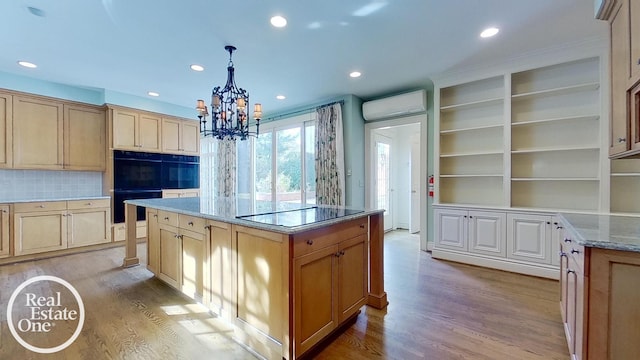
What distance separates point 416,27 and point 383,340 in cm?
281

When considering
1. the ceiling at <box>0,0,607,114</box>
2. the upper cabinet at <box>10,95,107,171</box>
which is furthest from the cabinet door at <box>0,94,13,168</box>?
the ceiling at <box>0,0,607,114</box>

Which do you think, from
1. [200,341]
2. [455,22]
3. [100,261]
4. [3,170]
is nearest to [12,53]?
[3,170]

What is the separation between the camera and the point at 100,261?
384 centimetres

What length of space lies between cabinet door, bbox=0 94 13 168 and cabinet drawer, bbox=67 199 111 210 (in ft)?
3.00

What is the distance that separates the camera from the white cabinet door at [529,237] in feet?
10.4

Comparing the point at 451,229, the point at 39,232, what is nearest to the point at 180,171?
the point at 39,232

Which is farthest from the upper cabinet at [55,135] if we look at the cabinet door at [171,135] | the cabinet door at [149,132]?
the cabinet door at [171,135]

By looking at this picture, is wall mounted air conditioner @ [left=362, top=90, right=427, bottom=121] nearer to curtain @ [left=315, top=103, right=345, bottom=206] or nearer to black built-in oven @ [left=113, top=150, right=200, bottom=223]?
curtain @ [left=315, top=103, right=345, bottom=206]

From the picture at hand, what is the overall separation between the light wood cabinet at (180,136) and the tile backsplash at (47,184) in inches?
49.5

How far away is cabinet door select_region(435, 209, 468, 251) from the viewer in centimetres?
374

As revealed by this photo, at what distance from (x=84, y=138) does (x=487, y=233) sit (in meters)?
6.39

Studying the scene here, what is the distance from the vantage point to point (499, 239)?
3453 millimetres

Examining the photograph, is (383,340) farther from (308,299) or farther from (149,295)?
(149,295)

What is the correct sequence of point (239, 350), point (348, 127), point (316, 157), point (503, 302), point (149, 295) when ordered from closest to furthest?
point (239, 350)
point (503, 302)
point (149, 295)
point (348, 127)
point (316, 157)
